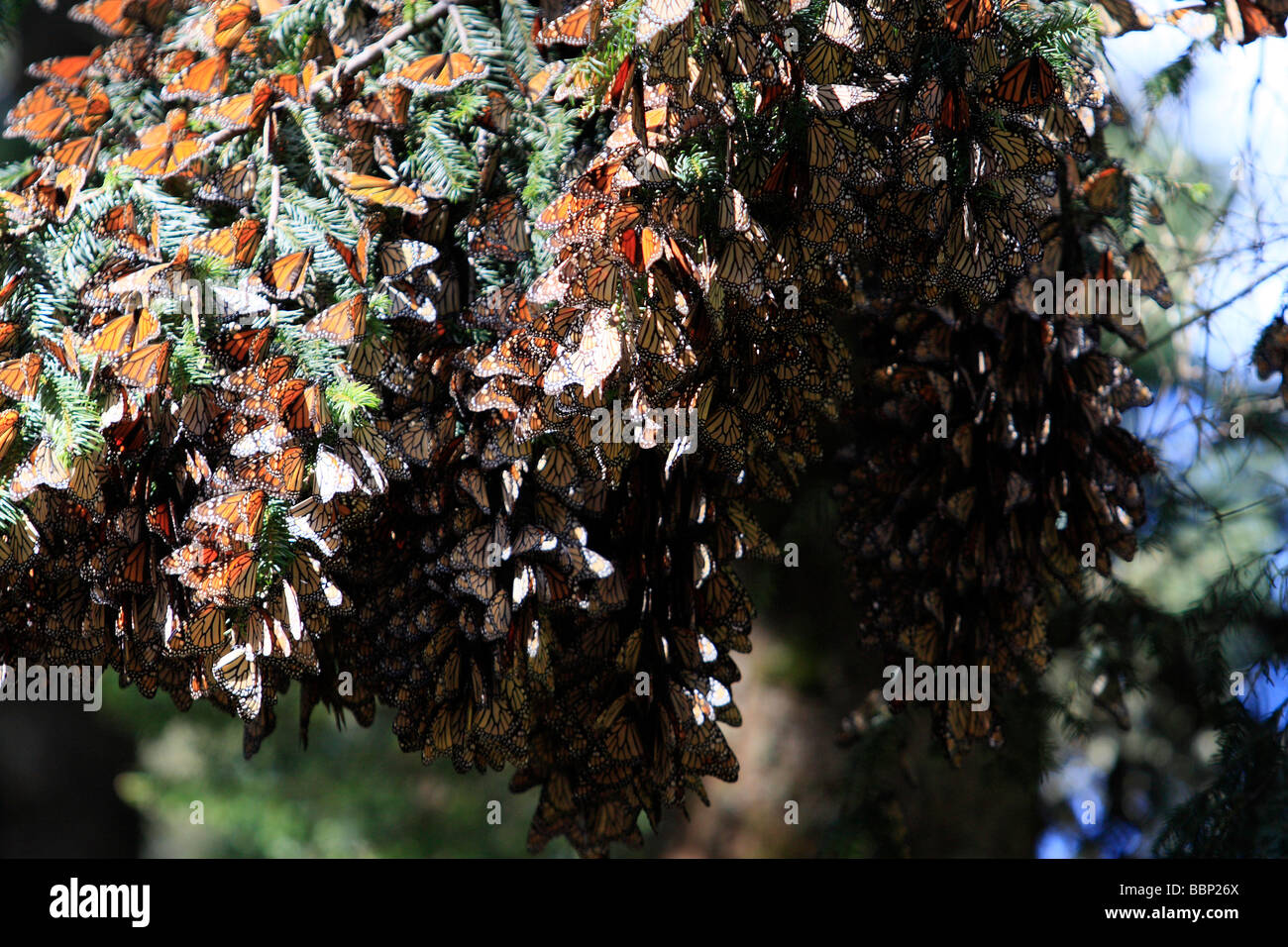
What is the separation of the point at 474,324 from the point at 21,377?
26 centimetres

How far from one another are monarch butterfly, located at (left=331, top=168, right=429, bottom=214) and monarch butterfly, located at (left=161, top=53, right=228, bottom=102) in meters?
0.12

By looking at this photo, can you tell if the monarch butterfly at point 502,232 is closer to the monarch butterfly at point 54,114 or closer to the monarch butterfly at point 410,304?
the monarch butterfly at point 410,304

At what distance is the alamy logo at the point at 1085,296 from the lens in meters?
0.80

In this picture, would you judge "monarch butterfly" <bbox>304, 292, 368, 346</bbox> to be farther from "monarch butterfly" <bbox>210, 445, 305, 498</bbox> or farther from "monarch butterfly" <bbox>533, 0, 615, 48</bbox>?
"monarch butterfly" <bbox>533, 0, 615, 48</bbox>

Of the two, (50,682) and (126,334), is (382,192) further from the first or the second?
(50,682)

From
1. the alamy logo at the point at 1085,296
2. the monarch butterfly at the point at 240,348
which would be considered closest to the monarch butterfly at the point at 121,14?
the monarch butterfly at the point at 240,348

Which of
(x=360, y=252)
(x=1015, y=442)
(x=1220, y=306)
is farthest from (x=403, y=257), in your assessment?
(x=1220, y=306)

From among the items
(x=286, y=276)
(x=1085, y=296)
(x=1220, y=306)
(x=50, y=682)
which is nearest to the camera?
(x=286, y=276)

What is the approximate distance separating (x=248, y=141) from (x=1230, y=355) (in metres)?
0.93

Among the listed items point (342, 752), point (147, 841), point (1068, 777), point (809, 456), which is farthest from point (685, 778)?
point (147, 841)

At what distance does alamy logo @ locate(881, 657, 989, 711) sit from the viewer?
0.85 meters

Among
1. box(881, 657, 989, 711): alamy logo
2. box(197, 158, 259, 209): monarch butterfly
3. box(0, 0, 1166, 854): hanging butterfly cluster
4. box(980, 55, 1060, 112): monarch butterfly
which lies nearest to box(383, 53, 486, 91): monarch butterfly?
box(0, 0, 1166, 854): hanging butterfly cluster

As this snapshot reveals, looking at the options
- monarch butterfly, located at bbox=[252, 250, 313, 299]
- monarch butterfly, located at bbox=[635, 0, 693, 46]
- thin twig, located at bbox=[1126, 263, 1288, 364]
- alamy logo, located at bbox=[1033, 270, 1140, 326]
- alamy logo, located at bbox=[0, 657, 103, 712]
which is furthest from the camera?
thin twig, located at bbox=[1126, 263, 1288, 364]

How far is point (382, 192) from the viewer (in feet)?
2.04
